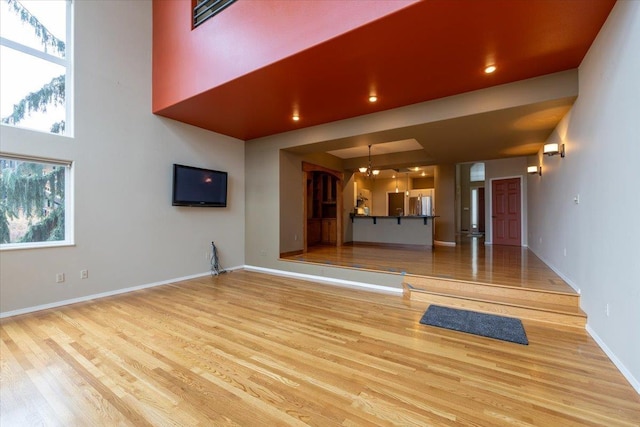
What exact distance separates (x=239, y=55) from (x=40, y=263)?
372cm

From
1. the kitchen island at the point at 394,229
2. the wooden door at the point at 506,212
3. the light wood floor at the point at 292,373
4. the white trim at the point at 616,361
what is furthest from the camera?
the wooden door at the point at 506,212

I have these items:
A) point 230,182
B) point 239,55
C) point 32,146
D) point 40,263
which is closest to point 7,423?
point 40,263

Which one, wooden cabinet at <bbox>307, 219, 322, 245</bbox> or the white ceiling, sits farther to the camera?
wooden cabinet at <bbox>307, 219, 322, 245</bbox>

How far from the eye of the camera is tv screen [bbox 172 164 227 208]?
502 cm

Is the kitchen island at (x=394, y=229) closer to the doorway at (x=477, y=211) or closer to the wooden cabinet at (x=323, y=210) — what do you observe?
the wooden cabinet at (x=323, y=210)

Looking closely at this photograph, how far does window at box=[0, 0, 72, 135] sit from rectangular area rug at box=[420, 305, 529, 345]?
545cm

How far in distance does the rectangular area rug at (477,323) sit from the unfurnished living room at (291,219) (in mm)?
49

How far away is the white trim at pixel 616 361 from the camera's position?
196 cm

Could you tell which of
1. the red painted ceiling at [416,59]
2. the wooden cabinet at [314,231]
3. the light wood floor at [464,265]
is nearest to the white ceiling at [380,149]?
the wooden cabinet at [314,231]

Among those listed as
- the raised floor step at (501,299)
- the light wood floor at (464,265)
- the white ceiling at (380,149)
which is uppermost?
the white ceiling at (380,149)

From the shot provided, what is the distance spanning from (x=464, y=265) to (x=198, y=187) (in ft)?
17.0

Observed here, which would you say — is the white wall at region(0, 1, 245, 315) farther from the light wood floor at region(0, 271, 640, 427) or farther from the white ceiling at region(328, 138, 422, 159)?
the white ceiling at region(328, 138, 422, 159)

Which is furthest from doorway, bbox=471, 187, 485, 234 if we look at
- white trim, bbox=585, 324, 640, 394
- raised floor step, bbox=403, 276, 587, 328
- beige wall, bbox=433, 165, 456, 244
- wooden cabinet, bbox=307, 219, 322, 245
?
white trim, bbox=585, 324, 640, 394

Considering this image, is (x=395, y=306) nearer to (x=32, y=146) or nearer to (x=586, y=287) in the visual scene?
(x=586, y=287)
